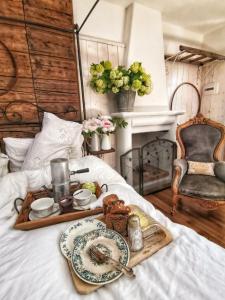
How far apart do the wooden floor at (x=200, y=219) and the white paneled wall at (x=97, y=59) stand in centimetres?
142

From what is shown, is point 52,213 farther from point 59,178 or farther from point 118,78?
point 118,78

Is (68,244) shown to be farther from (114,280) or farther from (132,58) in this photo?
(132,58)

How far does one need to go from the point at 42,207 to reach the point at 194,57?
3.34 m

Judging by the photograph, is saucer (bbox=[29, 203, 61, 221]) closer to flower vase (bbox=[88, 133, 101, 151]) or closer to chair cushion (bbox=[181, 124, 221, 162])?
flower vase (bbox=[88, 133, 101, 151])

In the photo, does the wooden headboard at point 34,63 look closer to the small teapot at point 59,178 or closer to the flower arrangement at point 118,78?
the flower arrangement at point 118,78

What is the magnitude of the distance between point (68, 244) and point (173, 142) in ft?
6.80

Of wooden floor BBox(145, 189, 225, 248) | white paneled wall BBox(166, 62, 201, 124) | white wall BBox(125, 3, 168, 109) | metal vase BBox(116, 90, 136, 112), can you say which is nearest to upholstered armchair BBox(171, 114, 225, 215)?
wooden floor BBox(145, 189, 225, 248)

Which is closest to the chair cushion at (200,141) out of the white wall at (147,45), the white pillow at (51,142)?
the white wall at (147,45)

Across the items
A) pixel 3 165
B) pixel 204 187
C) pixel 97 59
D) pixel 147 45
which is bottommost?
pixel 204 187

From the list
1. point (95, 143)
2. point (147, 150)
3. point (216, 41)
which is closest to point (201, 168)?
point (147, 150)

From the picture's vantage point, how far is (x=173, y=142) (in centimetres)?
238

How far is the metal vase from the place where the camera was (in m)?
2.02

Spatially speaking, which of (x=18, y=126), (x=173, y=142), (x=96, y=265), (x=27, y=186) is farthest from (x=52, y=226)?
(x=173, y=142)

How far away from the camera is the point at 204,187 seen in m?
1.73
